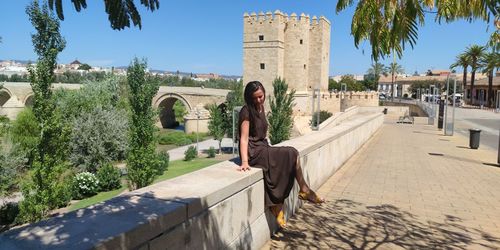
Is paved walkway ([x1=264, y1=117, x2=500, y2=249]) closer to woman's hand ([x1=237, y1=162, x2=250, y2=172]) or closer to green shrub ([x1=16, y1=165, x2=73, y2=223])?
woman's hand ([x1=237, y1=162, x2=250, y2=172])

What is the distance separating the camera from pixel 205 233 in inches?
107

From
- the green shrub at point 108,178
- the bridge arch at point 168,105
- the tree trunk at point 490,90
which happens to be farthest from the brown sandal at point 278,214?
the tree trunk at point 490,90

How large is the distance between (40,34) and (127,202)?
73.2 ft

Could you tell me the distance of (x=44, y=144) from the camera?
17.9m

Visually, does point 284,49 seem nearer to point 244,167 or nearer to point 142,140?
point 142,140

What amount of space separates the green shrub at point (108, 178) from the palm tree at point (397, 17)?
20.9 meters

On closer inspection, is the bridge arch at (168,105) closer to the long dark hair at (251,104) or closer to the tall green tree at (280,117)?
the tall green tree at (280,117)

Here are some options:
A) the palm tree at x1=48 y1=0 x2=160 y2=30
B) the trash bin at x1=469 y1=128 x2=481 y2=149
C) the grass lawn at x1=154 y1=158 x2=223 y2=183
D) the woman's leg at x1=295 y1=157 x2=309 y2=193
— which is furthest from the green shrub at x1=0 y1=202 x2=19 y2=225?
the trash bin at x1=469 y1=128 x2=481 y2=149

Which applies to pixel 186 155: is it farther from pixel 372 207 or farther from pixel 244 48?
pixel 372 207

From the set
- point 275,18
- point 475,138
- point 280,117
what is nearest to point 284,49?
point 275,18

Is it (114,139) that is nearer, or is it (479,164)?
(479,164)

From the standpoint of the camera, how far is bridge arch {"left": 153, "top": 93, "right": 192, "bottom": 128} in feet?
190

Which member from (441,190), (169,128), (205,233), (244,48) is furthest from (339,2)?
(169,128)

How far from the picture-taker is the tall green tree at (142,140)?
20.4m
